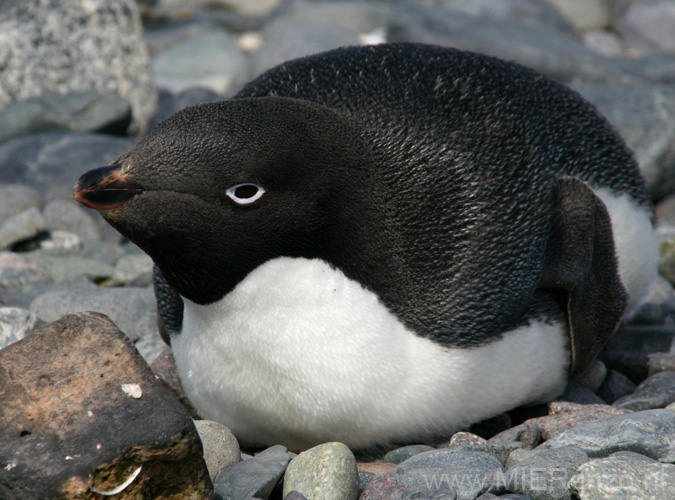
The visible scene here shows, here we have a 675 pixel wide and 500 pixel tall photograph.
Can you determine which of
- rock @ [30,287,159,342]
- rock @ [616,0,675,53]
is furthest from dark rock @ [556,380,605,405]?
rock @ [616,0,675,53]

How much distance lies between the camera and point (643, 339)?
505cm

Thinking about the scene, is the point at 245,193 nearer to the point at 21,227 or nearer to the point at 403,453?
the point at 403,453

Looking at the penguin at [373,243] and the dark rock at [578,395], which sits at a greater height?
the penguin at [373,243]

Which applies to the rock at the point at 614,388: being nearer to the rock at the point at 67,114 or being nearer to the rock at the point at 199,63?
the rock at the point at 67,114

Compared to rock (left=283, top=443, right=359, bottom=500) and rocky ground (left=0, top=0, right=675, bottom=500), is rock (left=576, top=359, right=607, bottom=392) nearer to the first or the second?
rocky ground (left=0, top=0, right=675, bottom=500)

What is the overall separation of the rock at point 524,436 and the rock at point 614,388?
96 cm

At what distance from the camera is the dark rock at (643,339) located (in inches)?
196

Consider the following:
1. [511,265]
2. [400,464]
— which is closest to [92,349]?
[400,464]

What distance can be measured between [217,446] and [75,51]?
22.1 feet

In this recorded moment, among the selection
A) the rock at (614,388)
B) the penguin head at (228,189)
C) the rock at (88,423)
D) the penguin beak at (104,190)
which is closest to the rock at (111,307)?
the penguin head at (228,189)

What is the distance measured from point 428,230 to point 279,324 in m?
0.76

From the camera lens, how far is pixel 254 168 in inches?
124

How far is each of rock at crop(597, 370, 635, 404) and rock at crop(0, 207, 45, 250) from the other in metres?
4.42

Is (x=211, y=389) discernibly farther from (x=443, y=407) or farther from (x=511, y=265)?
(x=511, y=265)
